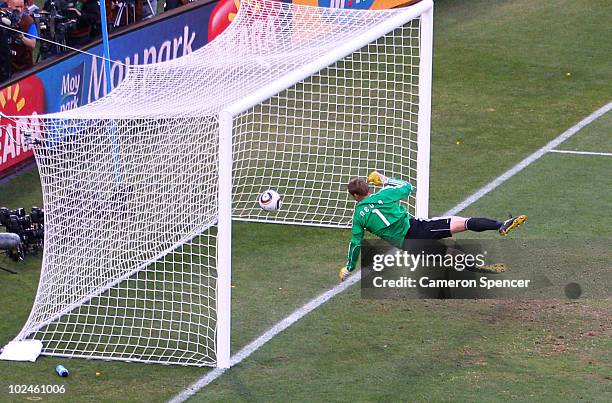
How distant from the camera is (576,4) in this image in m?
23.4

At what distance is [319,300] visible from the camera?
41.6 feet

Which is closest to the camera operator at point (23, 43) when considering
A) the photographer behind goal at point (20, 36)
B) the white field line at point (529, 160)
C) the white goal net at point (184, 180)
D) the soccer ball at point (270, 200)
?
the photographer behind goal at point (20, 36)

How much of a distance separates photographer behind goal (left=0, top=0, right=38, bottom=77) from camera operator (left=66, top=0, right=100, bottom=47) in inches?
40.1

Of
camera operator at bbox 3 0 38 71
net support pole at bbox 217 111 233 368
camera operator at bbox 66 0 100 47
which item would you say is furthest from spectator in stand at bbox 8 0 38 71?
net support pole at bbox 217 111 233 368

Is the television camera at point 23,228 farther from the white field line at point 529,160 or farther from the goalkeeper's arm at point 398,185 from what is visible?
the white field line at point 529,160

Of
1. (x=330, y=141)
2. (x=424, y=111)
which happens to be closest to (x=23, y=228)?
(x=330, y=141)

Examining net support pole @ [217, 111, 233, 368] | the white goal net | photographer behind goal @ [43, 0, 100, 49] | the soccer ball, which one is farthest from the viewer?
photographer behind goal @ [43, 0, 100, 49]

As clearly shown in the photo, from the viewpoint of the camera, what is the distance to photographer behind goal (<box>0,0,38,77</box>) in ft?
54.7

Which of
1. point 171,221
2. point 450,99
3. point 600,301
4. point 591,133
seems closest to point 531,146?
point 591,133

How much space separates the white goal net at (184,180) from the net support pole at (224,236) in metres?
0.01

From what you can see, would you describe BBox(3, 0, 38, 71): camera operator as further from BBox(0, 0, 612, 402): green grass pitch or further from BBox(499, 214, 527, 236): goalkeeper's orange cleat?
BBox(499, 214, 527, 236): goalkeeper's orange cleat

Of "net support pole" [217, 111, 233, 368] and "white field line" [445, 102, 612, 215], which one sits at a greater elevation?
"net support pole" [217, 111, 233, 368]

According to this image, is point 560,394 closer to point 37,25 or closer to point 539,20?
point 37,25

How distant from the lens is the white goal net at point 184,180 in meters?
11.9
